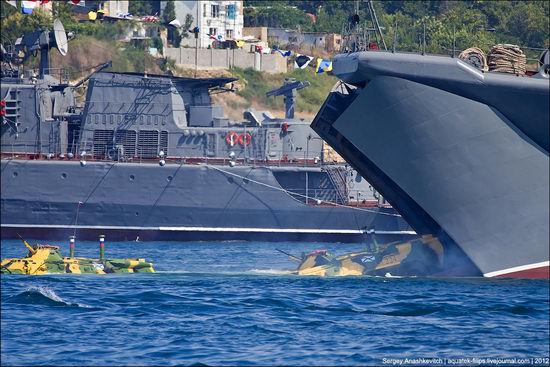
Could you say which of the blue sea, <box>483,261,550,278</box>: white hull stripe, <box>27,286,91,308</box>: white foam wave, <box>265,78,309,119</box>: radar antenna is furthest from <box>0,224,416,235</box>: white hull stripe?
<box>27,286,91,308</box>: white foam wave

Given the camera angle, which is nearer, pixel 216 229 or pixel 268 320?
pixel 268 320

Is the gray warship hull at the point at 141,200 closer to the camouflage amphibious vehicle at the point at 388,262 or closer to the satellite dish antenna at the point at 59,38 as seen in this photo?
the satellite dish antenna at the point at 59,38

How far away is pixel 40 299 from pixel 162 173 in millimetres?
24470

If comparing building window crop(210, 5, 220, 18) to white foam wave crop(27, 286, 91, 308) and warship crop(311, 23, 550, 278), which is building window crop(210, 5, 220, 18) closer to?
warship crop(311, 23, 550, 278)

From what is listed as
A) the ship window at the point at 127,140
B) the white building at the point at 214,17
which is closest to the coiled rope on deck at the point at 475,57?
the ship window at the point at 127,140

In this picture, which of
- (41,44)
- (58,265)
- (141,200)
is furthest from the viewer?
(41,44)

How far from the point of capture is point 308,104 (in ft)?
305

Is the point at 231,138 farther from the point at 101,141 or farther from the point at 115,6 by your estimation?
the point at 115,6

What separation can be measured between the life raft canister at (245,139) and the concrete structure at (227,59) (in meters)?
40.7

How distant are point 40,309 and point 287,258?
51.7ft

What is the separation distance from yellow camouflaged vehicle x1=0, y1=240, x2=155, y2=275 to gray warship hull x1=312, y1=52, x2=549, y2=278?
26.7 ft

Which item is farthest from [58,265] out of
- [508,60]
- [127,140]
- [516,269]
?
[127,140]

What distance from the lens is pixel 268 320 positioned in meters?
25.6

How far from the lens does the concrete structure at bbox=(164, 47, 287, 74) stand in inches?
3775
